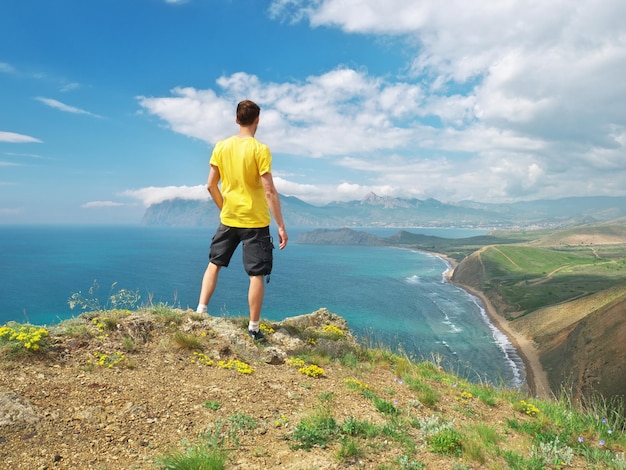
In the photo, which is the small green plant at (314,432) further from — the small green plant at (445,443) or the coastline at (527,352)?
the coastline at (527,352)

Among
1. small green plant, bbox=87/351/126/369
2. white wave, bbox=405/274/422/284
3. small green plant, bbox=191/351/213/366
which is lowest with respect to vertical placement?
white wave, bbox=405/274/422/284

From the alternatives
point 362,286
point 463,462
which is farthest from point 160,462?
point 362,286

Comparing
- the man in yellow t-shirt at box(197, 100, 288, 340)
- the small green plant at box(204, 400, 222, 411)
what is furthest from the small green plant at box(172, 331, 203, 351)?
the small green plant at box(204, 400, 222, 411)

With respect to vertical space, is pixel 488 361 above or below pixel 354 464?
below

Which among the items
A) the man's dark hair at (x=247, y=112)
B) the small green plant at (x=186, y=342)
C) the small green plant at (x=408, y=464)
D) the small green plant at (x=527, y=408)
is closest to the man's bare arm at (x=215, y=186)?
the man's dark hair at (x=247, y=112)

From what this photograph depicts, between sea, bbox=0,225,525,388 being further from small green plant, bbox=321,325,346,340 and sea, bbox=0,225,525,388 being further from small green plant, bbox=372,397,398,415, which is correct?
small green plant, bbox=372,397,398,415

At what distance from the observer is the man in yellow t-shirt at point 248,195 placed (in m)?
6.18

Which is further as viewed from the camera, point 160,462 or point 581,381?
point 581,381

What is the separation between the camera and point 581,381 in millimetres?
50406

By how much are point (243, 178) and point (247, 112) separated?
120cm

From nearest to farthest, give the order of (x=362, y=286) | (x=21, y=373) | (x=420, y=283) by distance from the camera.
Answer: (x=21, y=373), (x=362, y=286), (x=420, y=283)

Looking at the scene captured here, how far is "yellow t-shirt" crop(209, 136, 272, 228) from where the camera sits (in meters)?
6.16

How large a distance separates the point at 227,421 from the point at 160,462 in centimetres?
103

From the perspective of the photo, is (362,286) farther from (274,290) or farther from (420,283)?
(274,290)
